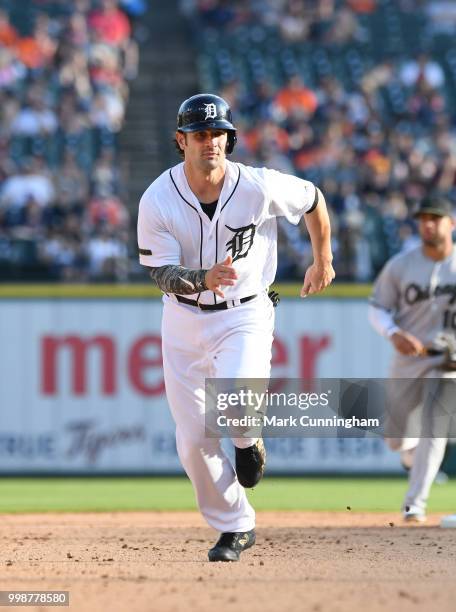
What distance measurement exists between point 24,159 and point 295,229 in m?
3.85

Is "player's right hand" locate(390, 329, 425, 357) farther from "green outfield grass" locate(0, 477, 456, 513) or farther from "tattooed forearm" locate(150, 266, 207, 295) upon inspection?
"tattooed forearm" locate(150, 266, 207, 295)

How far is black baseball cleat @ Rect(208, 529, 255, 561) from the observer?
6.64m

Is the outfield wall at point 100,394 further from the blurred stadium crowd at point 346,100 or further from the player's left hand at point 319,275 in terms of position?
the player's left hand at point 319,275

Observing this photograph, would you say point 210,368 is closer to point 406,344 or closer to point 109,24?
point 406,344

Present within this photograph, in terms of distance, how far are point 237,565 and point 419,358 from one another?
3144mm

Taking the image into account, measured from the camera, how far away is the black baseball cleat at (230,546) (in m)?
6.64

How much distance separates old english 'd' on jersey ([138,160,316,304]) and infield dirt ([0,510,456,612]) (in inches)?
54.4

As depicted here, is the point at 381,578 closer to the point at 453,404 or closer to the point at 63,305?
the point at 453,404

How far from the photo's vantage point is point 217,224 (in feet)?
21.1

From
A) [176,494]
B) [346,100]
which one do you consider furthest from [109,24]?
[176,494]

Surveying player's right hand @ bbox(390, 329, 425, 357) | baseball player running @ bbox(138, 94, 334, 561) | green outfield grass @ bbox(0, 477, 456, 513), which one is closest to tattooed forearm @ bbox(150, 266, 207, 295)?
baseball player running @ bbox(138, 94, 334, 561)

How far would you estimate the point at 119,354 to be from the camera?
1395cm

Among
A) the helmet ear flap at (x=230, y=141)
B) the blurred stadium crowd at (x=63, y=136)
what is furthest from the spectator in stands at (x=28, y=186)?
the helmet ear flap at (x=230, y=141)

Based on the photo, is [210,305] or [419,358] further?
[419,358]
